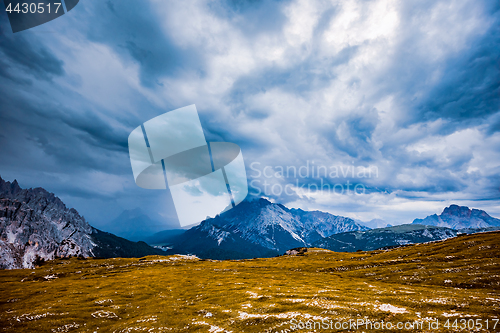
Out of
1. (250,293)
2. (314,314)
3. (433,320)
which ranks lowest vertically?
(250,293)

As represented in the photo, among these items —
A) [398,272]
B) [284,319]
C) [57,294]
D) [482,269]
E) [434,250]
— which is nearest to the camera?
[284,319]

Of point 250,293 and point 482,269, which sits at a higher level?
point 482,269

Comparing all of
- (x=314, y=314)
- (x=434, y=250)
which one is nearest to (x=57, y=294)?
(x=314, y=314)

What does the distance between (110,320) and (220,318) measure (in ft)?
68.3

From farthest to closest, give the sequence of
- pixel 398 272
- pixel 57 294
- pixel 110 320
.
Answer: pixel 398 272
pixel 57 294
pixel 110 320

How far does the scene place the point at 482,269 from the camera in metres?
52.5

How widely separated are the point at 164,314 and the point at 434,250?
100562mm

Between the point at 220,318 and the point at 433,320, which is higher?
the point at 433,320

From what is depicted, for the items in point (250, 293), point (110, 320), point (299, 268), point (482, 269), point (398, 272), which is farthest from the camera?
point (299, 268)

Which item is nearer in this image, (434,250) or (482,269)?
(482,269)

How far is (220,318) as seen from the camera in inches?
1352

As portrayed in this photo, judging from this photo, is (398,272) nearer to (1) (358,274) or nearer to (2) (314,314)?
(1) (358,274)

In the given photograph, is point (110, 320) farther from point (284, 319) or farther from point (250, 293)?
point (284, 319)

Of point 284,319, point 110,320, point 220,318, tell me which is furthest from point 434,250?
point 110,320
